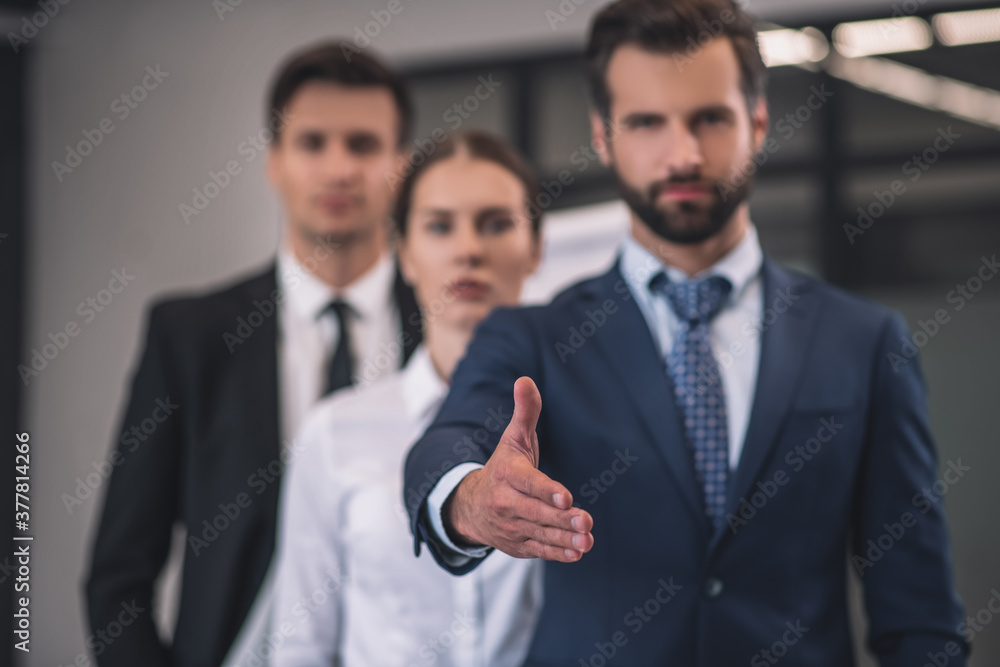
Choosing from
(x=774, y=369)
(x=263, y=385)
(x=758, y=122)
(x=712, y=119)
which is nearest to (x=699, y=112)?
(x=712, y=119)

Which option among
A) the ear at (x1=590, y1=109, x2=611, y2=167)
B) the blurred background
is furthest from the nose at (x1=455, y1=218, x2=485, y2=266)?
the blurred background

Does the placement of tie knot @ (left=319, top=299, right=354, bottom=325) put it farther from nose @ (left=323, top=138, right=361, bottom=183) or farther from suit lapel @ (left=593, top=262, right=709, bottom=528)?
suit lapel @ (left=593, top=262, right=709, bottom=528)

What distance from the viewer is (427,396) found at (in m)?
1.99

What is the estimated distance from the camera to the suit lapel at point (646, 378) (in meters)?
1.43

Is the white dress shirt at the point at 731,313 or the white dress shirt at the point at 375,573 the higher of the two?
the white dress shirt at the point at 731,313

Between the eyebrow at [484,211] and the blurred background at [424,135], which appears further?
the blurred background at [424,135]

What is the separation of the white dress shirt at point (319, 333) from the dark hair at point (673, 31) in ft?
2.95

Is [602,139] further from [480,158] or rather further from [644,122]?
[480,158]

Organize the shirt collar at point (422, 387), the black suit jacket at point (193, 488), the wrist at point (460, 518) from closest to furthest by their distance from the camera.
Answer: the wrist at point (460, 518) < the shirt collar at point (422, 387) < the black suit jacket at point (193, 488)

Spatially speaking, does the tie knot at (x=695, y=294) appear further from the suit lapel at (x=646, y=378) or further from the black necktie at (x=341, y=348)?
the black necktie at (x=341, y=348)

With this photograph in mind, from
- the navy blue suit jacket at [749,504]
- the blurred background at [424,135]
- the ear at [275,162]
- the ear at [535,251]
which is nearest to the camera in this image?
the navy blue suit jacket at [749,504]

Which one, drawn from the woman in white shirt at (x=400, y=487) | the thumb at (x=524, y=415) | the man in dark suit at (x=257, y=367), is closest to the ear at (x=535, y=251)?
the woman in white shirt at (x=400, y=487)

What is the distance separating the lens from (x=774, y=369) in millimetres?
1518

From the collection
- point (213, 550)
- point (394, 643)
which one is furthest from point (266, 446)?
point (394, 643)
